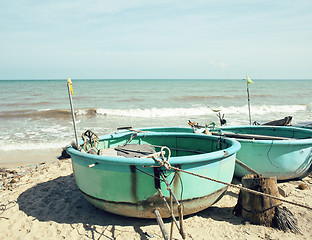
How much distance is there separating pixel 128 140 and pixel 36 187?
228cm

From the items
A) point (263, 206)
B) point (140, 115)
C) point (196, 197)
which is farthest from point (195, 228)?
point (140, 115)

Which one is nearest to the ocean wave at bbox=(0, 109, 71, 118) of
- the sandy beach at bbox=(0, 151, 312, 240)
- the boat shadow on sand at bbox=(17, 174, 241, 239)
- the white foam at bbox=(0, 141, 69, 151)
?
the white foam at bbox=(0, 141, 69, 151)

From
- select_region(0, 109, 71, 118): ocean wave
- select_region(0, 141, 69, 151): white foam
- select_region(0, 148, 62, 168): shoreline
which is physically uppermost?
select_region(0, 109, 71, 118): ocean wave

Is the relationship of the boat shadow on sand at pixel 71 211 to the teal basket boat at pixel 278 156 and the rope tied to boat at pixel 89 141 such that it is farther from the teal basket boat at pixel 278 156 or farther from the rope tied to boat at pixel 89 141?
the teal basket boat at pixel 278 156

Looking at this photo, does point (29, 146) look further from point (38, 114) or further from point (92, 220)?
point (38, 114)

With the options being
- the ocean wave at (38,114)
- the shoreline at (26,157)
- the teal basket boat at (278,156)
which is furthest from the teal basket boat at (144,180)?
the ocean wave at (38,114)

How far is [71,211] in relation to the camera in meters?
4.34

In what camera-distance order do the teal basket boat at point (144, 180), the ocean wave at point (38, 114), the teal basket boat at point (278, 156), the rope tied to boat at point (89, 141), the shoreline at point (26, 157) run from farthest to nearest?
the ocean wave at point (38, 114), the shoreline at point (26, 157), the teal basket boat at point (278, 156), the rope tied to boat at point (89, 141), the teal basket boat at point (144, 180)

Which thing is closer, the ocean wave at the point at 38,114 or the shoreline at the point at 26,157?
the shoreline at the point at 26,157

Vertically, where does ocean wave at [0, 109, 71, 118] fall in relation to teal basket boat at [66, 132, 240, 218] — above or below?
below

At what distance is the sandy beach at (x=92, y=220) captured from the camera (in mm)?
3539

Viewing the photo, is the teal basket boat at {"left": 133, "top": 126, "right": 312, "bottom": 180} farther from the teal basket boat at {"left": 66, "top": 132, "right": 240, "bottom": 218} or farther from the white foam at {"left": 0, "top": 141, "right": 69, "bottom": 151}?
the white foam at {"left": 0, "top": 141, "right": 69, "bottom": 151}

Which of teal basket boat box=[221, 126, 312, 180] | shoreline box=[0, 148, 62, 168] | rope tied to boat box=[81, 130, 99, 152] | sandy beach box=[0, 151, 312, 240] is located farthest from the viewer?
shoreline box=[0, 148, 62, 168]

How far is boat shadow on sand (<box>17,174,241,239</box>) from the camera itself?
3.86 meters
